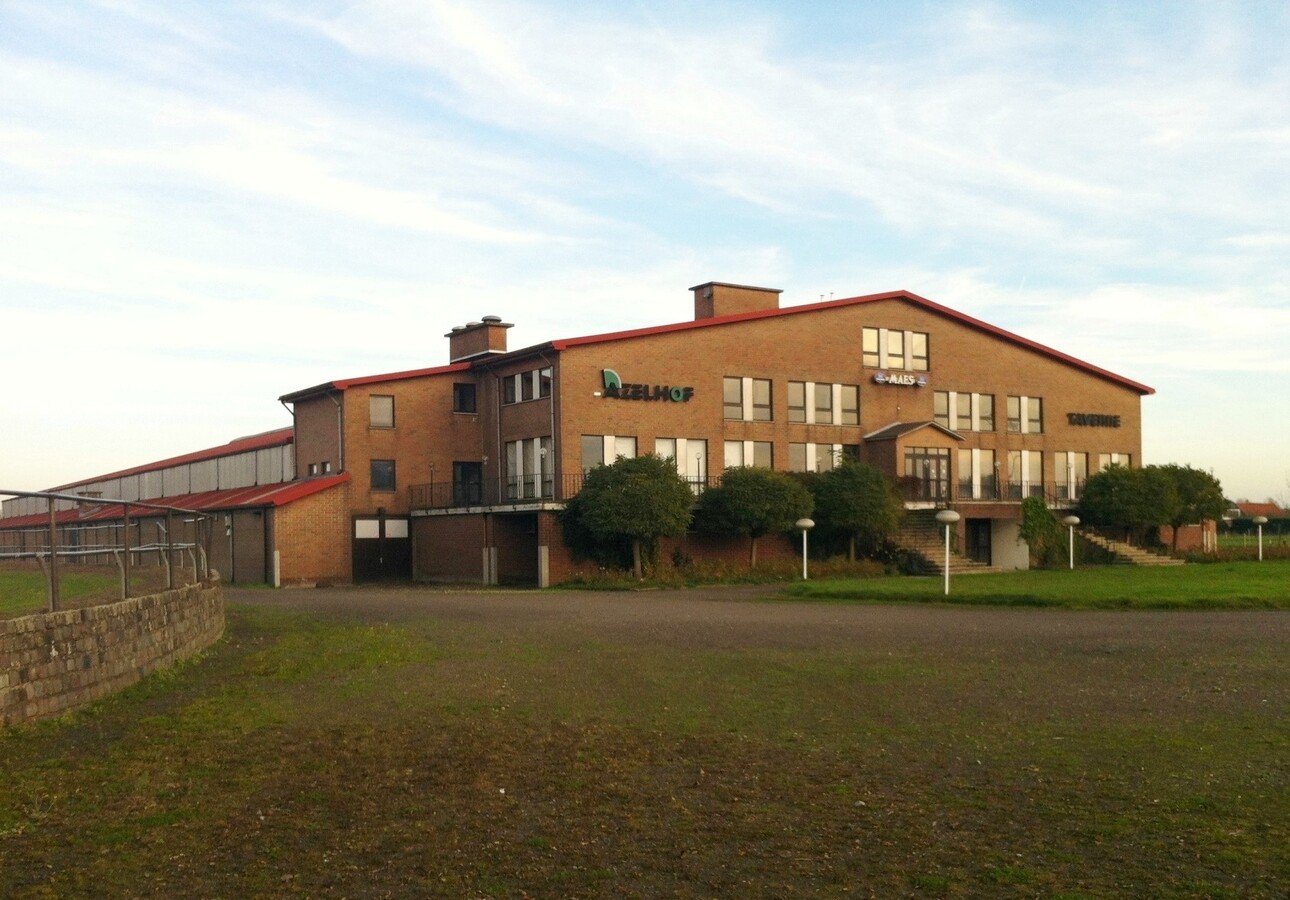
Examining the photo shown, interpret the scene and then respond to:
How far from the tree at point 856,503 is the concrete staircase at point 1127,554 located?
10.3 m

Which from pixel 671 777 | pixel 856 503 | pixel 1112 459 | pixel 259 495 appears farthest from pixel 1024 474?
pixel 671 777

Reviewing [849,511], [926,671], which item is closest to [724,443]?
[849,511]

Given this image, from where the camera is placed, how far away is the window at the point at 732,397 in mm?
47688

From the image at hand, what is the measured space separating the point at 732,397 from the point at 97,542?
32.5m

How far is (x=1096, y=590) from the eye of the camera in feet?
101

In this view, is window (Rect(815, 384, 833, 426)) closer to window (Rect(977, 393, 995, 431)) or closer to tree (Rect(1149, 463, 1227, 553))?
window (Rect(977, 393, 995, 431))

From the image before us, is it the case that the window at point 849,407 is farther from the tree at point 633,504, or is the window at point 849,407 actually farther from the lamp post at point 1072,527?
the tree at point 633,504

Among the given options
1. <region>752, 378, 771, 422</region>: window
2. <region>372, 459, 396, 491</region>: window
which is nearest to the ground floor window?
<region>752, 378, 771, 422</region>: window

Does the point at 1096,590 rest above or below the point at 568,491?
below

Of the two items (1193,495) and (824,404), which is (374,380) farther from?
(1193,495)

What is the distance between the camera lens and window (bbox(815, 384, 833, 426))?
50062 millimetres

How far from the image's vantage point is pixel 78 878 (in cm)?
695

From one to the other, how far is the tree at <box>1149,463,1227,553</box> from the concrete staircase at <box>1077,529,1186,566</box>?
116 inches

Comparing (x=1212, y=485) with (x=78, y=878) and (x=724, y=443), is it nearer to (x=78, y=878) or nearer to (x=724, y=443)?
(x=724, y=443)
